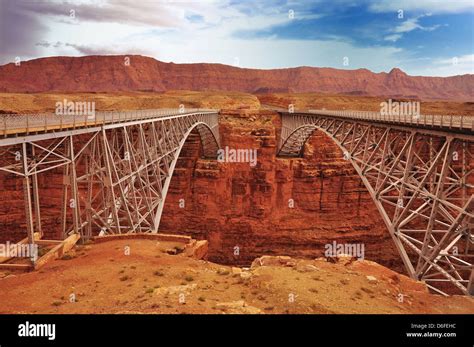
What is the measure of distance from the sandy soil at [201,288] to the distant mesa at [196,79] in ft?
516

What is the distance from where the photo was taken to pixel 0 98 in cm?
6112

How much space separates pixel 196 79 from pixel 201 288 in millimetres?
172606

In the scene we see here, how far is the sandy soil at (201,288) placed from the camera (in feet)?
35.2

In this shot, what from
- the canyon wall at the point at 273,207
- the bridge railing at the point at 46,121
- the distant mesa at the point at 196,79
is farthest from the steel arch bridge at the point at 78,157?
the distant mesa at the point at 196,79

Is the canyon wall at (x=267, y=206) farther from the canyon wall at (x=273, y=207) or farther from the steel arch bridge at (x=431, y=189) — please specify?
the steel arch bridge at (x=431, y=189)

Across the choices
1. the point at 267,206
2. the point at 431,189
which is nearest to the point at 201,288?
the point at 431,189

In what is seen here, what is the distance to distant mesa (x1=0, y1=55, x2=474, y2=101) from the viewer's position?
15762 cm

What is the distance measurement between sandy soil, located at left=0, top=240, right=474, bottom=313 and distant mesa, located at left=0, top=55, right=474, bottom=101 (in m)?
157

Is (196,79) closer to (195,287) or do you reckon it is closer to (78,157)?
(78,157)

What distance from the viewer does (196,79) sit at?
6949 inches

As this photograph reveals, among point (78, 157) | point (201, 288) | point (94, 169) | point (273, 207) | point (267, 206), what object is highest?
point (78, 157)

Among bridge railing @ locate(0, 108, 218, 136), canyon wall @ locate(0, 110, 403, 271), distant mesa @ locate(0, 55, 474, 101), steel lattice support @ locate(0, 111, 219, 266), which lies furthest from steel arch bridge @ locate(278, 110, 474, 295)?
distant mesa @ locate(0, 55, 474, 101)
